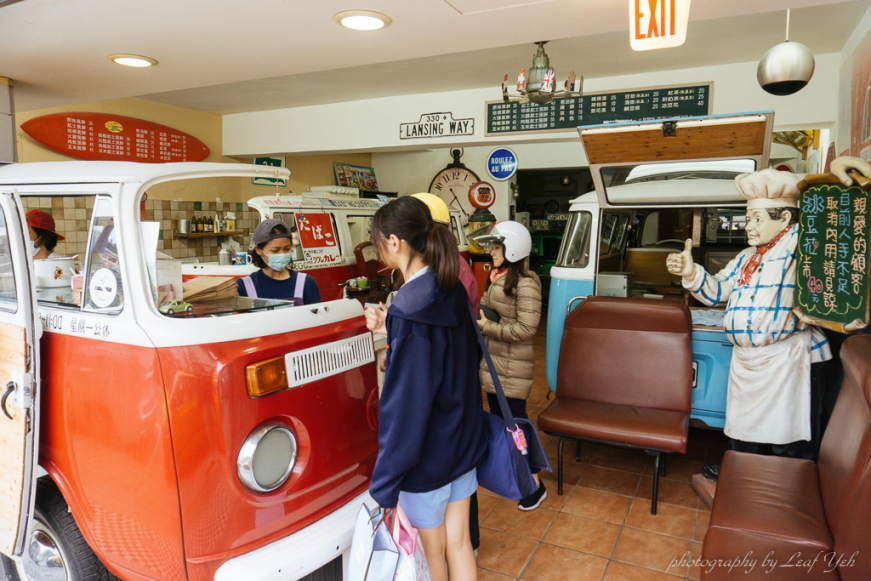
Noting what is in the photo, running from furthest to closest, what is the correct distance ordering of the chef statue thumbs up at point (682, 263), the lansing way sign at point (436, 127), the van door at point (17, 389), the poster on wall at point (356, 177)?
the poster on wall at point (356, 177) → the lansing way sign at point (436, 127) → the chef statue thumbs up at point (682, 263) → the van door at point (17, 389)

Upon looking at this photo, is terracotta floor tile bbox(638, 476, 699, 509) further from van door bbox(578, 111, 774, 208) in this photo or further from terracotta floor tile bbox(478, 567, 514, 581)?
van door bbox(578, 111, 774, 208)

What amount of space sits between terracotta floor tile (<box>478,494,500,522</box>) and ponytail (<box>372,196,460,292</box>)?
1.73m

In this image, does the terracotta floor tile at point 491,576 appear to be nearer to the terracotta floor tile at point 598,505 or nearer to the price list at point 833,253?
the terracotta floor tile at point 598,505

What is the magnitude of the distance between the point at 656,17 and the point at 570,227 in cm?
222

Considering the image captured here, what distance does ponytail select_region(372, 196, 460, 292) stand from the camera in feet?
5.80

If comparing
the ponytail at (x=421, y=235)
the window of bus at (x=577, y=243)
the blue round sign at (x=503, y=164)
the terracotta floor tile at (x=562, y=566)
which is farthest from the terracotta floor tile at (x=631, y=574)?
the blue round sign at (x=503, y=164)

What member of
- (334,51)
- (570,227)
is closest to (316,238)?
(570,227)

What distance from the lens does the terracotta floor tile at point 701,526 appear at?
2.75 m

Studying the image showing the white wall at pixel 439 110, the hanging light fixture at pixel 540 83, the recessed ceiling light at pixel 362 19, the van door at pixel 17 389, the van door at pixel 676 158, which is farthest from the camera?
the white wall at pixel 439 110

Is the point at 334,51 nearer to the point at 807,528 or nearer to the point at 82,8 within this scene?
→ the point at 82,8

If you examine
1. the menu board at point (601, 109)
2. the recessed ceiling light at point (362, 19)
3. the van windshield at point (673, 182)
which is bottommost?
the van windshield at point (673, 182)

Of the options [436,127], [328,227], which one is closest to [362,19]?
[436,127]

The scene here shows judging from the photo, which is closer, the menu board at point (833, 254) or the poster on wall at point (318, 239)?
the menu board at point (833, 254)

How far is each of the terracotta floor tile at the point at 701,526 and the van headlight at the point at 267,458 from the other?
2.11 meters
